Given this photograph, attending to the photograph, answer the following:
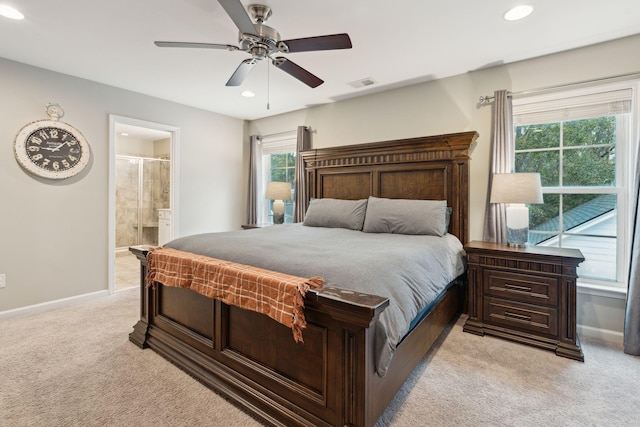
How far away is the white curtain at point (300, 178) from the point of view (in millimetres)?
4398

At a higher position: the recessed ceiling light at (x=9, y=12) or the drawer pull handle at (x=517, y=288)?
the recessed ceiling light at (x=9, y=12)

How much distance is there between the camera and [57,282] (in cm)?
330

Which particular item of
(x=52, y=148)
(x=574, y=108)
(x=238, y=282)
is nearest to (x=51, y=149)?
(x=52, y=148)

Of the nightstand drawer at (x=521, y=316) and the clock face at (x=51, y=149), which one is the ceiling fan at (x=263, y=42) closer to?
the clock face at (x=51, y=149)

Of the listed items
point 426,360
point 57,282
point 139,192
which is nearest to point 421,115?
point 426,360

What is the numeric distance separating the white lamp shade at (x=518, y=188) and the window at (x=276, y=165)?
2884mm

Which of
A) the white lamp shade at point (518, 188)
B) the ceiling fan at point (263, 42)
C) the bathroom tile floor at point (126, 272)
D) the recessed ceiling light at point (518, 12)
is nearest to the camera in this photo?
the ceiling fan at point (263, 42)

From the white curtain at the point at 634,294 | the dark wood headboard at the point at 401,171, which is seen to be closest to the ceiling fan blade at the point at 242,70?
the dark wood headboard at the point at 401,171

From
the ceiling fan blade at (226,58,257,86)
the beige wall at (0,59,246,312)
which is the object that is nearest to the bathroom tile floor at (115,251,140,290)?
the beige wall at (0,59,246,312)

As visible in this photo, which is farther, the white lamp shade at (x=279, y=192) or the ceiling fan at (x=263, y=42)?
the white lamp shade at (x=279, y=192)

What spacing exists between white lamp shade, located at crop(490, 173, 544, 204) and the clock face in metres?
4.31

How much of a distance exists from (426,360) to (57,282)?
380cm

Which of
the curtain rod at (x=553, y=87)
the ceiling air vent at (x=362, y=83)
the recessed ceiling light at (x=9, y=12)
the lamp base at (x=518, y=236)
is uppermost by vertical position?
the ceiling air vent at (x=362, y=83)

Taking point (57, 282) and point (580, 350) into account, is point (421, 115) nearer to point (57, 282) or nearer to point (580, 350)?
point (580, 350)
